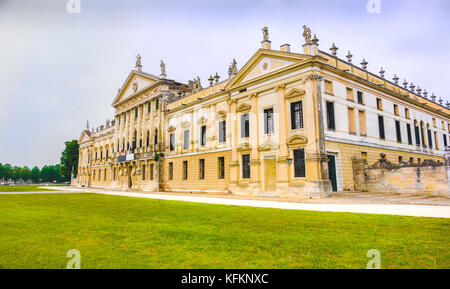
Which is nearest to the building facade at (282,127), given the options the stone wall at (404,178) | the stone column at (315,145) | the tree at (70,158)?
the stone column at (315,145)

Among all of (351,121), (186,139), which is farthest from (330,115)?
(186,139)

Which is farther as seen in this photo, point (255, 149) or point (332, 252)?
point (255, 149)

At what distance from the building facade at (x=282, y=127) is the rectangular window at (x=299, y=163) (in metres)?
0.08

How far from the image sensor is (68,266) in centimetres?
447

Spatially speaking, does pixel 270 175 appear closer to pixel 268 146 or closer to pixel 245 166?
pixel 268 146

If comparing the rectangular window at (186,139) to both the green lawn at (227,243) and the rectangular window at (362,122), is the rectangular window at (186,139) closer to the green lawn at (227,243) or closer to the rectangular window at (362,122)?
the rectangular window at (362,122)

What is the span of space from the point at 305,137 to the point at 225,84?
12.0 metres

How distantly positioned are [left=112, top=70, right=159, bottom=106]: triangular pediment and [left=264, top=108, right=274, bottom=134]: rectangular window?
812 inches

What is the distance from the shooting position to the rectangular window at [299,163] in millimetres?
22909

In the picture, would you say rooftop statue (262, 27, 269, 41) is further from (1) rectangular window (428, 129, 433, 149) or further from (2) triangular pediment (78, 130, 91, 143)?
(2) triangular pediment (78, 130, 91, 143)

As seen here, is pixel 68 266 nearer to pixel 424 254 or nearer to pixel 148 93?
pixel 424 254

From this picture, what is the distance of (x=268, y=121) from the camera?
2647 cm

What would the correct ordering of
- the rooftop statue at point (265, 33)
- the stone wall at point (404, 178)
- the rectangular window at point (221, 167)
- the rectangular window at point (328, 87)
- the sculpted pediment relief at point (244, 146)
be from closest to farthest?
1. the stone wall at point (404, 178)
2. the rectangular window at point (328, 87)
3. the rooftop statue at point (265, 33)
4. the sculpted pediment relief at point (244, 146)
5. the rectangular window at point (221, 167)
